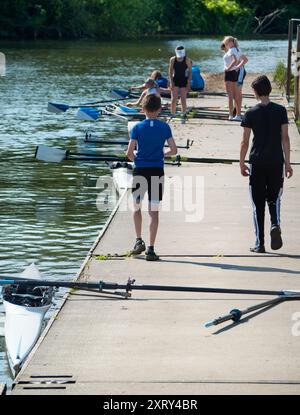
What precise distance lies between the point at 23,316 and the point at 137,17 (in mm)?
69278

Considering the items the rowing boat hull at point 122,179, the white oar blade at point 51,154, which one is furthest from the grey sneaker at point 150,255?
the white oar blade at point 51,154

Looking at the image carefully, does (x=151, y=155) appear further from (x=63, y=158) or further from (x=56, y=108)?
(x=56, y=108)

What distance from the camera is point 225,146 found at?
64.7ft

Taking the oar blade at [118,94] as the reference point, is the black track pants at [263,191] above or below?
below

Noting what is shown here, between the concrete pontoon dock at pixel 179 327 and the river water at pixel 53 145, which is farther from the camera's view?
the river water at pixel 53 145

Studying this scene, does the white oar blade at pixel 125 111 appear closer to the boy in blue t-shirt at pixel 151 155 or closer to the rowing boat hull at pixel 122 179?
the rowing boat hull at pixel 122 179

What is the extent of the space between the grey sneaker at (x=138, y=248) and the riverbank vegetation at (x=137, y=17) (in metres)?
60.1

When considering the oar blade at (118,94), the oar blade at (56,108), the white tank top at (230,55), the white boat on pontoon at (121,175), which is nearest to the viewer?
the white boat on pontoon at (121,175)

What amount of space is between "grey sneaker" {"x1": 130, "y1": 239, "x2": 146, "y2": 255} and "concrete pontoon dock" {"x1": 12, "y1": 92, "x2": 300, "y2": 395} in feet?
0.32

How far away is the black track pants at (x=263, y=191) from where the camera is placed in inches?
453

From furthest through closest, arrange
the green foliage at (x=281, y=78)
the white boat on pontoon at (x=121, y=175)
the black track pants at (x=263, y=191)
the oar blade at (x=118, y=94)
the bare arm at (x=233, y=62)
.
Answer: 1. the green foliage at (x=281, y=78)
2. the oar blade at (x=118, y=94)
3. the bare arm at (x=233, y=62)
4. the white boat on pontoon at (x=121, y=175)
5. the black track pants at (x=263, y=191)

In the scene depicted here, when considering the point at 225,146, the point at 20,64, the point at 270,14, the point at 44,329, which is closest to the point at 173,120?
the point at 225,146

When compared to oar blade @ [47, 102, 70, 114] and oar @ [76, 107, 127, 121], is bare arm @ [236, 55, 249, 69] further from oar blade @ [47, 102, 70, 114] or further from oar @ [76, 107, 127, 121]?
oar blade @ [47, 102, 70, 114]
